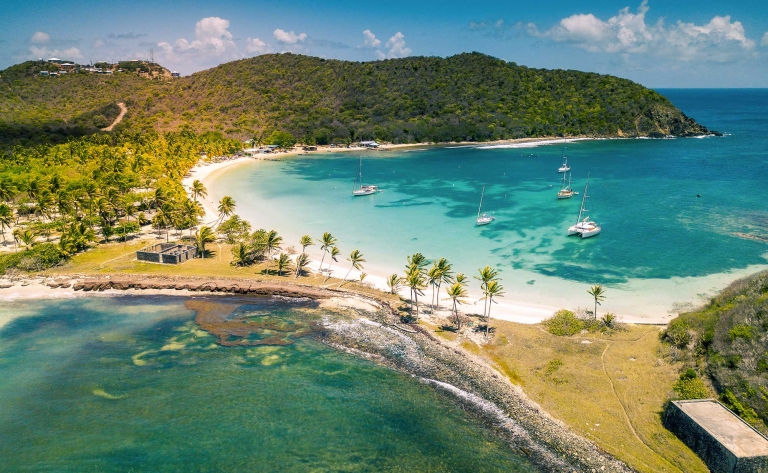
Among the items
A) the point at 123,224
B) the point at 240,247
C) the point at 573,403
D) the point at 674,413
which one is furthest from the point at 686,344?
the point at 123,224

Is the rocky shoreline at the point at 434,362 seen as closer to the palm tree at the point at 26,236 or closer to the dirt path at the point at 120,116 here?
the palm tree at the point at 26,236

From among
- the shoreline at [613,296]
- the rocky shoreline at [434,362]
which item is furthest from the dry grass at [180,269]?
the shoreline at [613,296]

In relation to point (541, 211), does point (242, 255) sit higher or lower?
lower

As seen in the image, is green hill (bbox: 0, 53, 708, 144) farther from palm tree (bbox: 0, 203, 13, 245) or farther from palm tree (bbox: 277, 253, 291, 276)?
palm tree (bbox: 277, 253, 291, 276)

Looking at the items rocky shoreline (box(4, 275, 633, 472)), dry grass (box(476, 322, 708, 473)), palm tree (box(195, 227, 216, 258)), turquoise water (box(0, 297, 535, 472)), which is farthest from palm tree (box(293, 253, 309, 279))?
dry grass (box(476, 322, 708, 473))

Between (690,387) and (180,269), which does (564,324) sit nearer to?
(690,387)

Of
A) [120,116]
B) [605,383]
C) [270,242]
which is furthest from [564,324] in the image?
[120,116]
